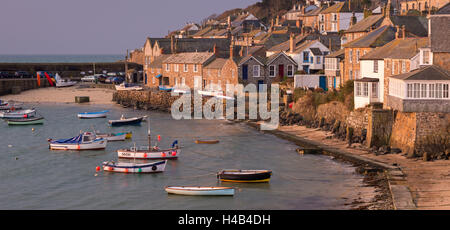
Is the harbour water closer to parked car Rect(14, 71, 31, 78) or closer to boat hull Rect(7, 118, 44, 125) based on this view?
boat hull Rect(7, 118, 44, 125)

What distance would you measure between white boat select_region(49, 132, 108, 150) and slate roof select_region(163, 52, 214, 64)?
31.5 metres

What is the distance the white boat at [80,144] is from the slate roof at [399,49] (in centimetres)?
2266

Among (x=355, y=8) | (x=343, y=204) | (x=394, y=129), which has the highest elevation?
(x=355, y=8)

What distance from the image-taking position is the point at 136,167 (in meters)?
44.2

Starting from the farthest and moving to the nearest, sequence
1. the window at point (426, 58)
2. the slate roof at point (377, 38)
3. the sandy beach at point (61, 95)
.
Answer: the sandy beach at point (61, 95), the slate roof at point (377, 38), the window at point (426, 58)

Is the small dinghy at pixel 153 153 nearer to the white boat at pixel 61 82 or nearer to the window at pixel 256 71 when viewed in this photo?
the window at pixel 256 71

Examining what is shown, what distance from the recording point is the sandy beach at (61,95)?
9438 cm

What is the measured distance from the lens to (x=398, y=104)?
44.6 meters

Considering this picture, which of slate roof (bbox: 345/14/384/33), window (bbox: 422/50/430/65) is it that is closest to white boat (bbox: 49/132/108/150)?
window (bbox: 422/50/430/65)

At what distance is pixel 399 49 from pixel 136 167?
874 inches

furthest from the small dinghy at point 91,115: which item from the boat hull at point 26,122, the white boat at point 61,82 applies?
the white boat at point 61,82
